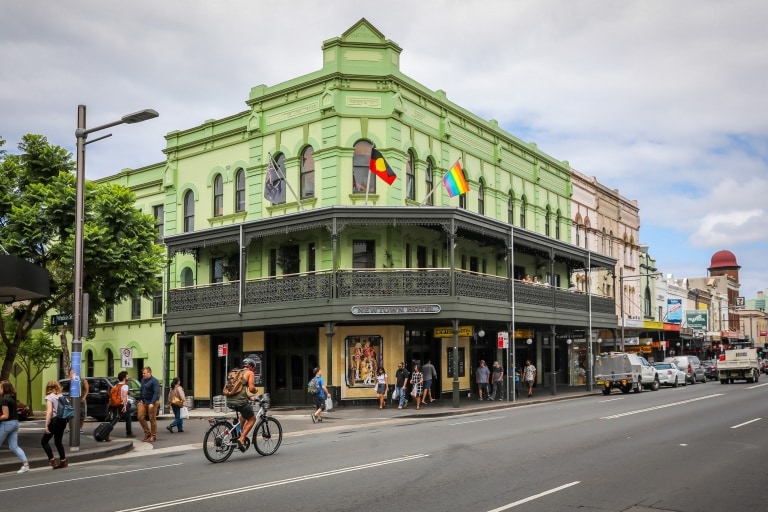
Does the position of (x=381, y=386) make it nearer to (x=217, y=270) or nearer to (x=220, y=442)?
(x=217, y=270)

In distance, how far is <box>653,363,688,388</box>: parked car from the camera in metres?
42.2

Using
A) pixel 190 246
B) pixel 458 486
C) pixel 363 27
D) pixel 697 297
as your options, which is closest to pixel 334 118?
pixel 363 27

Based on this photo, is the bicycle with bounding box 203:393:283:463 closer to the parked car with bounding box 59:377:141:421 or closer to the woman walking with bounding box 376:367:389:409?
the woman walking with bounding box 376:367:389:409

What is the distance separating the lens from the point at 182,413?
903 inches

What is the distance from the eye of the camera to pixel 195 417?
2845 cm

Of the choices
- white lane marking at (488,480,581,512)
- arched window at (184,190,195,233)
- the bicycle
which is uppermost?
arched window at (184,190,195,233)

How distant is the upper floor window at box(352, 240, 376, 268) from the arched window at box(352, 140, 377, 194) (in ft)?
6.24

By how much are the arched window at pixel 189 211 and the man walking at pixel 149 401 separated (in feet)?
53.2

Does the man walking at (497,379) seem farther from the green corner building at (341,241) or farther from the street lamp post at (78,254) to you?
the street lamp post at (78,254)

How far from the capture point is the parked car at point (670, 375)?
4222cm

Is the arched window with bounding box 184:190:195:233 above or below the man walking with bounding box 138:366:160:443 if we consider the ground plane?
above

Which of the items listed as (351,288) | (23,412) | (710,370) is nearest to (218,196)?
(351,288)

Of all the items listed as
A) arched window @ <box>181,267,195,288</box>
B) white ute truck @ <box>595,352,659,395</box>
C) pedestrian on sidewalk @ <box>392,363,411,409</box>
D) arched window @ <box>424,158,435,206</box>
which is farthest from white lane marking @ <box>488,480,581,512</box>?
arched window @ <box>181,267,195,288</box>

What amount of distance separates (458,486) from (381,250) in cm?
1935
